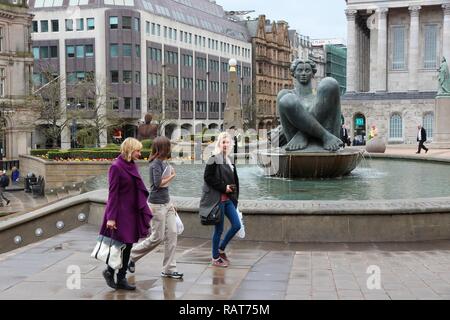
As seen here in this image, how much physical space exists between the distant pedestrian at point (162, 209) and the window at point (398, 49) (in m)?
66.6

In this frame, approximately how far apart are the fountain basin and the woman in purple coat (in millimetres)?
8715

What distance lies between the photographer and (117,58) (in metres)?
73.2

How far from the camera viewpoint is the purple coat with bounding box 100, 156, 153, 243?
7.61 meters

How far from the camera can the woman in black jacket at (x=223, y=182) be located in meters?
8.63

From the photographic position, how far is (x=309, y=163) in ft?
53.5

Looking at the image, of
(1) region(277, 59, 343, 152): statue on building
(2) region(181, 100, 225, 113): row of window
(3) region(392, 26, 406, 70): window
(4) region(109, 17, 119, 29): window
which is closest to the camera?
(1) region(277, 59, 343, 152): statue on building

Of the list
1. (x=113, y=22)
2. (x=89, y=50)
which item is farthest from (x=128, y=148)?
(x=89, y=50)

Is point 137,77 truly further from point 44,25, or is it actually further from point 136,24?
point 44,25

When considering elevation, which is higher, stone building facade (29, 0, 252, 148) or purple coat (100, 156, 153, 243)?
stone building facade (29, 0, 252, 148)

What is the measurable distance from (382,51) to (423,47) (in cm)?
438

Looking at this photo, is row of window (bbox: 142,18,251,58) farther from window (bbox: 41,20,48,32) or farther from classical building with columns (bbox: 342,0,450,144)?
→ classical building with columns (bbox: 342,0,450,144)

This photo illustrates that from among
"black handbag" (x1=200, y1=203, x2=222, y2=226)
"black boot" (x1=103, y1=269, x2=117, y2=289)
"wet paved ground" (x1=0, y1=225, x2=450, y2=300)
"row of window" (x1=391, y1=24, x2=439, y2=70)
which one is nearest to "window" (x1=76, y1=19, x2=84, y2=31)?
"row of window" (x1=391, y1=24, x2=439, y2=70)

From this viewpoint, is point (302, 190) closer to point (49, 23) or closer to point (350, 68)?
point (350, 68)

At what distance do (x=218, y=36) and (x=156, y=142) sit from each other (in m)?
88.7
